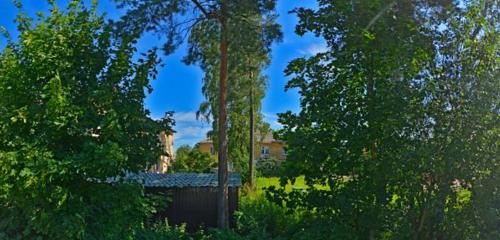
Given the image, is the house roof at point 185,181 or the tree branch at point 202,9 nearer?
the tree branch at point 202,9

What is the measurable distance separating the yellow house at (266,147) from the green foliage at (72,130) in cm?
159

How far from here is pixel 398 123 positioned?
5391 millimetres

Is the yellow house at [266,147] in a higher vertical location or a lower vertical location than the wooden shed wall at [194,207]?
higher

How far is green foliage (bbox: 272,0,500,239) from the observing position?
541 cm

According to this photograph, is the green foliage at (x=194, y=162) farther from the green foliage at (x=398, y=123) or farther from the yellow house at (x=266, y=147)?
the green foliage at (x=398, y=123)

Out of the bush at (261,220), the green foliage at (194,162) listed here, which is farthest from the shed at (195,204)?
the green foliage at (194,162)

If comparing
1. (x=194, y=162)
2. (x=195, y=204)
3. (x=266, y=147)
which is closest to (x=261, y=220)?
(x=195, y=204)

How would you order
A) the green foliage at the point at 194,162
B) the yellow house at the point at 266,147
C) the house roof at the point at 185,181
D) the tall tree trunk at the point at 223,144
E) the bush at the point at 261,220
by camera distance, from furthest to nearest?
the green foliage at the point at 194,162 → the house roof at the point at 185,181 → the tall tree trunk at the point at 223,144 → the bush at the point at 261,220 → the yellow house at the point at 266,147

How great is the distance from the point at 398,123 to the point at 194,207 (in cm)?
884

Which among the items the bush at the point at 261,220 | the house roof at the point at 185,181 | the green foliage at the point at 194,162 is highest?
the green foliage at the point at 194,162

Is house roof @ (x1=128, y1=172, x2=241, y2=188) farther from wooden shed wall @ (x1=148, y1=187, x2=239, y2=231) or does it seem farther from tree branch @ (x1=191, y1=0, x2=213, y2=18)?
tree branch @ (x1=191, y1=0, x2=213, y2=18)

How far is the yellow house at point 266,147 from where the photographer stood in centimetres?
640

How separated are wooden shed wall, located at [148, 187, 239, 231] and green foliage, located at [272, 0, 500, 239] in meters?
7.44

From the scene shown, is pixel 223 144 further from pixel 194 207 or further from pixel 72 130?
pixel 72 130
